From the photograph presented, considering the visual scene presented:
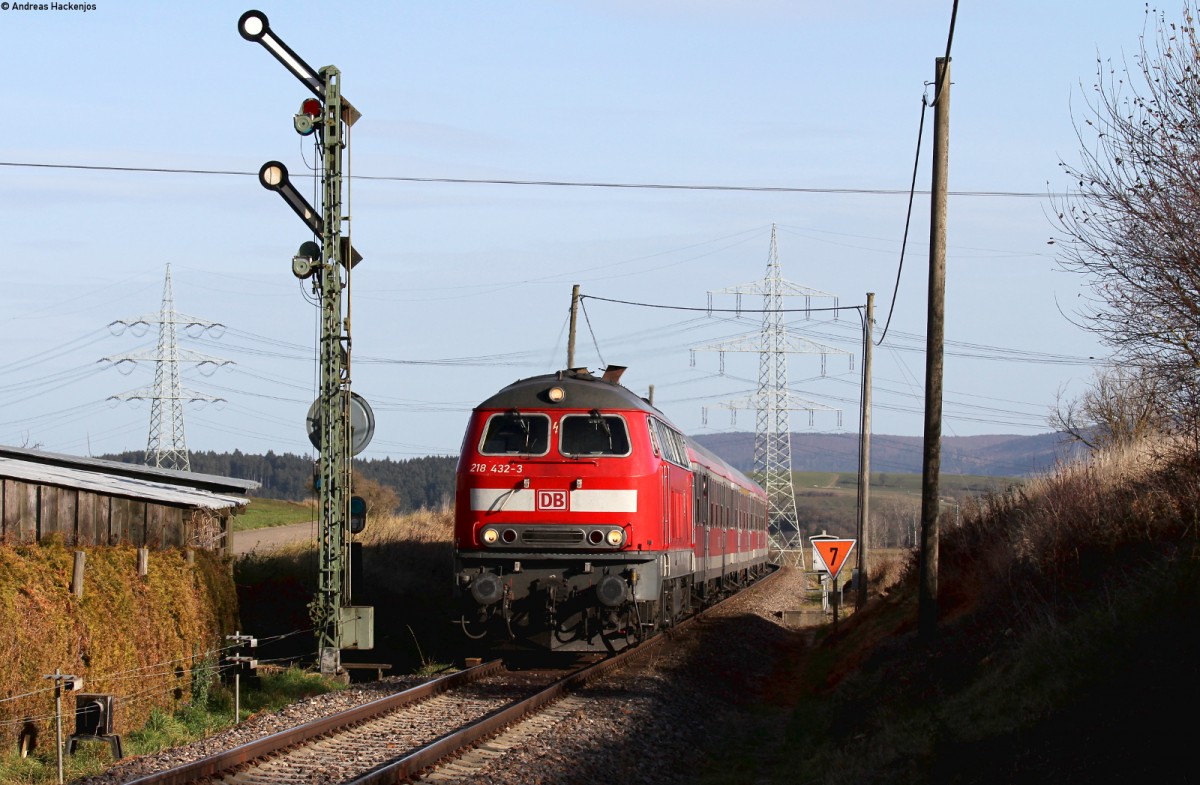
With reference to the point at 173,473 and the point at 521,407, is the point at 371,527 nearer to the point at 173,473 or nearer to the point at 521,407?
the point at 173,473

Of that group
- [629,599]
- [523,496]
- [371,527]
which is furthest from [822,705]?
→ [371,527]

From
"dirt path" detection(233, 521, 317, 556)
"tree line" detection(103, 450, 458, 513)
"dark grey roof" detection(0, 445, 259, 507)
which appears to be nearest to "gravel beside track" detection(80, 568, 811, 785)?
"dark grey roof" detection(0, 445, 259, 507)

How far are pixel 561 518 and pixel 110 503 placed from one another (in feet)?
17.3

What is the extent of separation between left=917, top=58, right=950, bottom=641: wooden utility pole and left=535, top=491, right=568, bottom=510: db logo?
14.4 feet

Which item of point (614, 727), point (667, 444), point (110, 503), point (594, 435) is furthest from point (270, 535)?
point (614, 727)

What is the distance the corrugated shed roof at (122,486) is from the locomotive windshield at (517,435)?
11.6ft

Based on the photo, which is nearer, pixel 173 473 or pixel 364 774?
pixel 364 774

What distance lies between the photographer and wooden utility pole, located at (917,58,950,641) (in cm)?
1543

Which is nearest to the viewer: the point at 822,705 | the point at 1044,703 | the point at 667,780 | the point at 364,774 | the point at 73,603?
the point at 1044,703

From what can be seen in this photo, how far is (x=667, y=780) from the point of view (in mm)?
10836

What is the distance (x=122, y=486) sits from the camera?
1542 cm

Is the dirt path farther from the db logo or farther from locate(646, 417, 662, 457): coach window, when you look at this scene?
the db logo

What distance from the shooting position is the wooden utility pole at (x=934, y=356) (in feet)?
50.6

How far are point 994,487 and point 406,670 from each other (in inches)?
416
